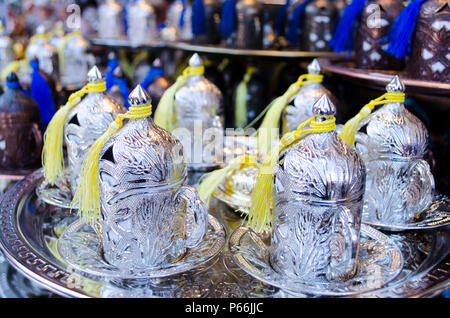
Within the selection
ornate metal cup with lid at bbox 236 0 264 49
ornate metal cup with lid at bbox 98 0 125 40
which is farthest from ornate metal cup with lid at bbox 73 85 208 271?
ornate metal cup with lid at bbox 98 0 125 40

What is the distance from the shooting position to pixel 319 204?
0.60 m

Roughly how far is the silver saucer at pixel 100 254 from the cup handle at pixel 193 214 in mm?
30

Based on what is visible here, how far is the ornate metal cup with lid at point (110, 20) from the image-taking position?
2316 millimetres

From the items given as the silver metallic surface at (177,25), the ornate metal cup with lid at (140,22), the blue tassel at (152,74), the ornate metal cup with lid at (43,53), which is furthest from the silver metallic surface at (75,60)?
the blue tassel at (152,74)

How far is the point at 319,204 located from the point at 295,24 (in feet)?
4.16

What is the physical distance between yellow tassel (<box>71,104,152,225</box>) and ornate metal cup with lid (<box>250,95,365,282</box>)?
0.22 metres

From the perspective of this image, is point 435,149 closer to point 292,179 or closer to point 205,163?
point 205,163

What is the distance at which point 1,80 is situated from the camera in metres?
1.72

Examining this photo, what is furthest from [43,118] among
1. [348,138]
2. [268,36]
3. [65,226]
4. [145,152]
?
[268,36]

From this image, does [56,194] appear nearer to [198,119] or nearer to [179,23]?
[198,119]

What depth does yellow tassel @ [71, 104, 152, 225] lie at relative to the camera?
66cm

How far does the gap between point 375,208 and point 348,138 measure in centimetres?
14

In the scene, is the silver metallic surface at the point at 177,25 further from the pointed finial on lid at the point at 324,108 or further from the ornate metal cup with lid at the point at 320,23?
the pointed finial on lid at the point at 324,108
